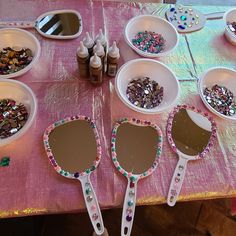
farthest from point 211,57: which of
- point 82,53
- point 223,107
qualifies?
point 82,53

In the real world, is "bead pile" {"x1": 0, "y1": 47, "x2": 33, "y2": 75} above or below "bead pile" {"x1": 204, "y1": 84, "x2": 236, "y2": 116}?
above

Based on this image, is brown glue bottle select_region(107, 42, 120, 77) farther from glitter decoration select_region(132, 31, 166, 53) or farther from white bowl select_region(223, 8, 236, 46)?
white bowl select_region(223, 8, 236, 46)

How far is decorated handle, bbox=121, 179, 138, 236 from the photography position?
0.79m

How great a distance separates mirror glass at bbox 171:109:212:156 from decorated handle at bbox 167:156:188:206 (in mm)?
42

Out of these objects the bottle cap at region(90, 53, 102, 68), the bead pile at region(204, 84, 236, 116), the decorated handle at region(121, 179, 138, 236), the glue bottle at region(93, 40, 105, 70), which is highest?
the glue bottle at region(93, 40, 105, 70)

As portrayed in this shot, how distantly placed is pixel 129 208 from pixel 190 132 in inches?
12.9

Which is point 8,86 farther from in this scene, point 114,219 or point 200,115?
point 114,219

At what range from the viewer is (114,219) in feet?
4.49

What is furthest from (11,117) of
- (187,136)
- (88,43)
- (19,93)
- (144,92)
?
(187,136)

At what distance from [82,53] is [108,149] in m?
0.32

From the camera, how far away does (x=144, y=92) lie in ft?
3.38

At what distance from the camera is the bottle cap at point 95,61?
0.91 m

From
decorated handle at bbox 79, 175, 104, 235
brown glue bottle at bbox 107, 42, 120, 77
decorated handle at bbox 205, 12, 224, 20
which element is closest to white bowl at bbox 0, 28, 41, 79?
brown glue bottle at bbox 107, 42, 120, 77

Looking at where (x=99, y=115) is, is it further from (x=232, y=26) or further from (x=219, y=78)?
(x=232, y=26)
